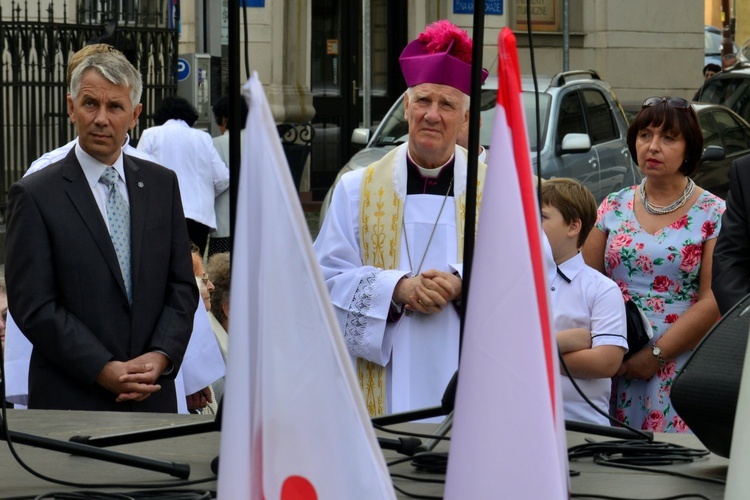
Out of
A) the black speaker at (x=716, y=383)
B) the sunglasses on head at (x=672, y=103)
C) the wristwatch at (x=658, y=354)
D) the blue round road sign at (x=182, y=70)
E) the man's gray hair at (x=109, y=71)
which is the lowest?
the wristwatch at (x=658, y=354)

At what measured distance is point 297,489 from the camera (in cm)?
162

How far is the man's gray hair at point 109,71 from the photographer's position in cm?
395

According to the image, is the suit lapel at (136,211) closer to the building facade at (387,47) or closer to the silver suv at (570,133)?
the silver suv at (570,133)

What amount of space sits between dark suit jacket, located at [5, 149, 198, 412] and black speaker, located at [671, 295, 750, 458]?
186 centimetres

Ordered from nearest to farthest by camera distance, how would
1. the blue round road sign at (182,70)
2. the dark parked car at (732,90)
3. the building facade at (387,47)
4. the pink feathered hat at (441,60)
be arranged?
1. the pink feathered hat at (441,60)
2. the blue round road sign at (182,70)
3. the dark parked car at (732,90)
4. the building facade at (387,47)

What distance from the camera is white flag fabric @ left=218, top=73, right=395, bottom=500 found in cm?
160

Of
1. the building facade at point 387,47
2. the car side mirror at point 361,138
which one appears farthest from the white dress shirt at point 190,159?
the building facade at point 387,47

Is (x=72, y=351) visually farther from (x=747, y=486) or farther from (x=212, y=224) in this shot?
(x=212, y=224)

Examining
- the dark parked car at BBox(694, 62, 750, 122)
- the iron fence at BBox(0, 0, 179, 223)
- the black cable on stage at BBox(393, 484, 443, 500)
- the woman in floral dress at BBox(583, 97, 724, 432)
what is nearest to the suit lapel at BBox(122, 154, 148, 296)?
the black cable on stage at BBox(393, 484, 443, 500)

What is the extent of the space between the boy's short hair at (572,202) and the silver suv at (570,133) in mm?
5498

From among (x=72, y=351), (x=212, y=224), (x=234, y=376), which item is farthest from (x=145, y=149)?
(x=234, y=376)

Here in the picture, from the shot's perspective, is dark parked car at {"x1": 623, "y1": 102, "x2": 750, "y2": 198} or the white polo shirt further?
dark parked car at {"x1": 623, "y1": 102, "x2": 750, "y2": 198}

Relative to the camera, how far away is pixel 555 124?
11.2m

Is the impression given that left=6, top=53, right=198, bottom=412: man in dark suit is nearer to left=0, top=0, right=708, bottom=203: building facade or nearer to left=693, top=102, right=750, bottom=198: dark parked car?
left=693, top=102, right=750, bottom=198: dark parked car
